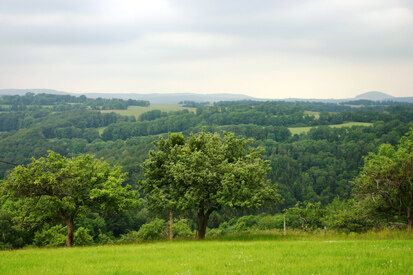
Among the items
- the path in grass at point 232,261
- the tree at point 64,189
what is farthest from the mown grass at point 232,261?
the tree at point 64,189

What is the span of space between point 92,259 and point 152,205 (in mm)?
11382

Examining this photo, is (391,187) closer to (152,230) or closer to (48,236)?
(152,230)

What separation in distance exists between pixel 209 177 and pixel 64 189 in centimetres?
1063

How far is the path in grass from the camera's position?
36.7ft

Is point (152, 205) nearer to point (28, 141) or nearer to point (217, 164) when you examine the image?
point (217, 164)

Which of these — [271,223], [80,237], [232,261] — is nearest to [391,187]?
[232,261]

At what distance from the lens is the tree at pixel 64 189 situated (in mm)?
22438

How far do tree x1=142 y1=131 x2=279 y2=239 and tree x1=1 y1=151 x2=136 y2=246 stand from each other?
2.81 meters

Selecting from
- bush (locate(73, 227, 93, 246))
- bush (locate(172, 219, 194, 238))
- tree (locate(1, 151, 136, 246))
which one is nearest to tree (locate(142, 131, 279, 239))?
tree (locate(1, 151, 136, 246))

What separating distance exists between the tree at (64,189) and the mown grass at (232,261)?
689 centimetres

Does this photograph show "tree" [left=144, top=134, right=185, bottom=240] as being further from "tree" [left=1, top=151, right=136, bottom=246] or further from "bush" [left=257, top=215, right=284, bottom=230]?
"bush" [left=257, top=215, right=284, bottom=230]

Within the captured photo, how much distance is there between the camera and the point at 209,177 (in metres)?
23.6

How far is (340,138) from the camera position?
171 m

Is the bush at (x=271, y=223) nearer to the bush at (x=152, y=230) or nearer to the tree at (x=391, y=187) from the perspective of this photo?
the bush at (x=152, y=230)
